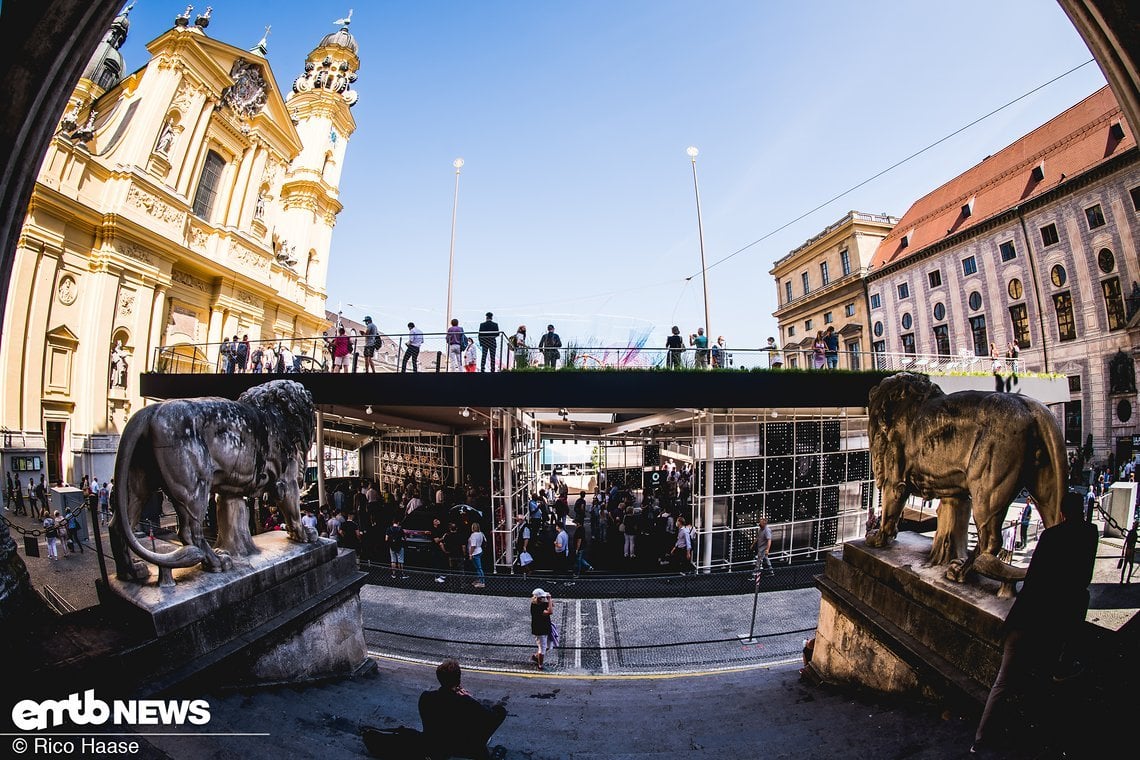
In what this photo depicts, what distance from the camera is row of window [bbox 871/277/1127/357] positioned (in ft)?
88.0

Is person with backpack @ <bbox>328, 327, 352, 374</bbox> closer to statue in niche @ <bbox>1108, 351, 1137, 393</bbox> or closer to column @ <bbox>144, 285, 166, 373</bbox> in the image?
column @ <bbox>144, 285, 166, 373</bbox>

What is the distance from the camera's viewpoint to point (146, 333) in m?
21.0

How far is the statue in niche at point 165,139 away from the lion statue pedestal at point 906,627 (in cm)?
3034

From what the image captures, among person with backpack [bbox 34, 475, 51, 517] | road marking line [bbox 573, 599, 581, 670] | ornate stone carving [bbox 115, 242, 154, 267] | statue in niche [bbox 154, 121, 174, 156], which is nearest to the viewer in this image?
road marking line [bbox 573, 599, 581, 670]

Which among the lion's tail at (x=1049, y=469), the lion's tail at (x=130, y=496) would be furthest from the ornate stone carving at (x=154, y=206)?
the lion's tail at (x=1049, y=469)

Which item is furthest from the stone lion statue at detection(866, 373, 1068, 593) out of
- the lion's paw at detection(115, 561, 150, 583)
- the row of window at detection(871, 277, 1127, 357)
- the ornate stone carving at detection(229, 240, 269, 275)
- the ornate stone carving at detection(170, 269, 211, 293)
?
the row of window at detection(871, 277, 1127, 357)

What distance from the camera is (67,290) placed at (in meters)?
18.4

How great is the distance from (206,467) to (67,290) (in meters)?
21.8

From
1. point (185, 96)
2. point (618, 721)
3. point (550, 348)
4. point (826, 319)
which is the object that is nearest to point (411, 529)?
point (550, 348)

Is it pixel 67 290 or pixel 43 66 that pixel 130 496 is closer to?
pixel 43 66

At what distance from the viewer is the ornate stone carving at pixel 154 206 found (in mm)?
20219

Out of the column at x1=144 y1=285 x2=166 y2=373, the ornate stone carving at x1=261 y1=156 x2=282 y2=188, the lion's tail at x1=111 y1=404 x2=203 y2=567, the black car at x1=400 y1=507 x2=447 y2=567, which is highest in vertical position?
the ornate stone carving at x1=261 y1=156 x2=282 y2=188

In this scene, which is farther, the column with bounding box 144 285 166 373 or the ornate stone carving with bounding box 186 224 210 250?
the ornate stone carving with bounding box 186 224 210 250

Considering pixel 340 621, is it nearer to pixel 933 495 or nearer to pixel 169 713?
pixel 169 713
